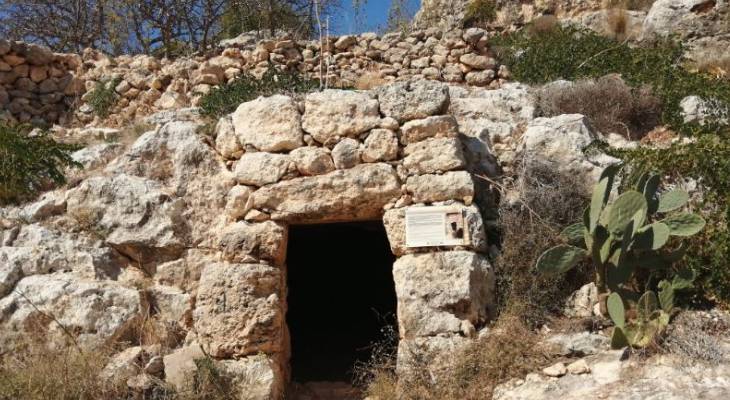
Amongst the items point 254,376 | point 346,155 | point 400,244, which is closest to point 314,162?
point 346,155

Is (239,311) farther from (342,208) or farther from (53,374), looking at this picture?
(53,374)

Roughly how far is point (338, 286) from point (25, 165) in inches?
159

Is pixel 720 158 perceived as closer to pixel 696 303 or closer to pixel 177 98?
pixel 696 303

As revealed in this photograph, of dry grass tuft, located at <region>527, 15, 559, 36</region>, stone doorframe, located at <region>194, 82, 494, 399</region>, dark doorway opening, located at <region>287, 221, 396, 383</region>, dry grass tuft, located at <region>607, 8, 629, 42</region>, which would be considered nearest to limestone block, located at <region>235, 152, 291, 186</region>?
stone doorframe, located at <region>194, 82, 494, 399</region>

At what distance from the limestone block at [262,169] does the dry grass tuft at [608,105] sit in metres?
3.00

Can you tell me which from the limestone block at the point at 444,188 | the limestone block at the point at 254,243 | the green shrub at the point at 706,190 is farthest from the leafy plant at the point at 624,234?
the limestone block at the point at 254,243

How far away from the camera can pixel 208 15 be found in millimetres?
11859

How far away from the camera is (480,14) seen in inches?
431

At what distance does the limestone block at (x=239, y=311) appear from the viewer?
461 cm

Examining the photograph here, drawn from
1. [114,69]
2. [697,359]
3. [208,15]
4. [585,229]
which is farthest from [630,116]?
[208,15]

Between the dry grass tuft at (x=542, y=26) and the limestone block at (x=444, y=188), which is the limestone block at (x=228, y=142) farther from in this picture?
the dry grass tuft at (x=542, y=26)

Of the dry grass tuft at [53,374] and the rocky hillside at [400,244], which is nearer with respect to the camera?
the dry grass tuft at [53,374]

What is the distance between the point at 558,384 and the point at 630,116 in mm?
3842

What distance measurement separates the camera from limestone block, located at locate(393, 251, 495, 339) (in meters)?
4.45
